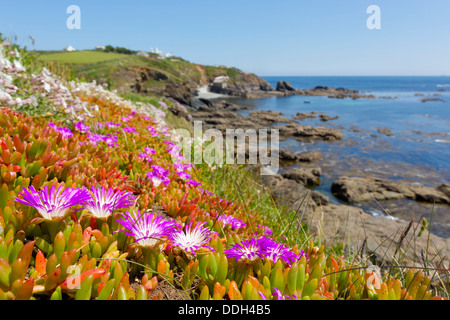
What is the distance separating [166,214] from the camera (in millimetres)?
2426

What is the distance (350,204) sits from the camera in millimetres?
12305

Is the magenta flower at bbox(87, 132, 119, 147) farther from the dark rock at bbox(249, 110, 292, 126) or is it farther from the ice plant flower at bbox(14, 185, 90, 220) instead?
the dark rock at bbox(249, 110, 292, 126)

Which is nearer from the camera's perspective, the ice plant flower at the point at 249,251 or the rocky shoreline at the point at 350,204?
the ice plant flower at the point at 249,251

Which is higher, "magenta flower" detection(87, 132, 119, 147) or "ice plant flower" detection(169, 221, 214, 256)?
"magenta flower" detection(87, 132, 119, 147)

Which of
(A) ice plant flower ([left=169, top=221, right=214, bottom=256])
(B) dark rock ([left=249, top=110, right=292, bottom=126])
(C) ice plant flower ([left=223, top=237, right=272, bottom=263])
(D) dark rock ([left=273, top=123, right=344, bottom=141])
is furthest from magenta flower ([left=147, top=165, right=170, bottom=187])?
(B) dark rock ([left=249, top=110, right=292, bottom=126])

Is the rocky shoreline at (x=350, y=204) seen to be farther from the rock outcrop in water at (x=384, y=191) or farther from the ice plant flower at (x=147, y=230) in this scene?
the ice plant flower at (x=147, y=230)

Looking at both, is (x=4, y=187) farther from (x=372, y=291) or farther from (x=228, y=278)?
(x=372, y=291)

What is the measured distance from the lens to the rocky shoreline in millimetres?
3500

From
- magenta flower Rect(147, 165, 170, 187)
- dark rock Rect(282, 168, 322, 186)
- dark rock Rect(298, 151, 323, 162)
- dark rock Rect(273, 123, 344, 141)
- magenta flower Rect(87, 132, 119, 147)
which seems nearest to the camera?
magenta flower Rect(147, 165, 170, 187)

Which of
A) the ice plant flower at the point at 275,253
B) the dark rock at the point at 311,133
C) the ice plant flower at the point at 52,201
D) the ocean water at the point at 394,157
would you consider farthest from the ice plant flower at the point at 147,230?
the dark rock at the point at 311,133

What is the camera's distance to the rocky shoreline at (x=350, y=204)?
3.50 metres

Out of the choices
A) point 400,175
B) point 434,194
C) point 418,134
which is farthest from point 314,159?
point 418,134

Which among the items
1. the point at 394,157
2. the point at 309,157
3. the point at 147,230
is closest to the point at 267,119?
the point at 309,157

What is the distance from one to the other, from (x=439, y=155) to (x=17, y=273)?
2514 cm
